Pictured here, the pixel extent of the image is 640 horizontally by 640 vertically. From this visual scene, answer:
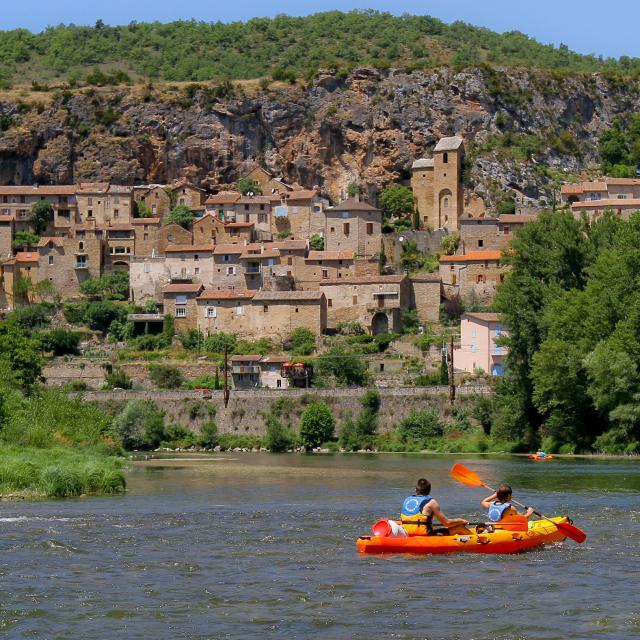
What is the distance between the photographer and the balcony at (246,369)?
88875 mm

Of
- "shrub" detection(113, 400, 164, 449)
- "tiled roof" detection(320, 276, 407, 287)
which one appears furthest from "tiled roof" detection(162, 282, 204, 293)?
"shrub" detection(113, 400, 164, 449)

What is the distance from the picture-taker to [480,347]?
86625mm

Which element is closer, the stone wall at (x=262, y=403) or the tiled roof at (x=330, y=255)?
the stone wall at (x=262, y=403)

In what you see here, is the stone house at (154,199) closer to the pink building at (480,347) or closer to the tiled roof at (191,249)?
the tiled roof at (191,249)

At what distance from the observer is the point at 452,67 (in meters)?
120

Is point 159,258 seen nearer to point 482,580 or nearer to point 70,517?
point 70,517

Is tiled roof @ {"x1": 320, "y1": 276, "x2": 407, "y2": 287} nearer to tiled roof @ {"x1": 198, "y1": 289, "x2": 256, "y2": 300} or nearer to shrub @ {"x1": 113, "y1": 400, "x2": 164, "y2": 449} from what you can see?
tiled roof @ {"x1": 198, "y1": 289, "x2": 256, "y2": 300}

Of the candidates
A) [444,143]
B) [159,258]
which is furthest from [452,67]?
[159,258]

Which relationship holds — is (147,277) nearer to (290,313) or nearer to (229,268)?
(229,268)

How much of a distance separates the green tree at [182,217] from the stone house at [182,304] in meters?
10.2

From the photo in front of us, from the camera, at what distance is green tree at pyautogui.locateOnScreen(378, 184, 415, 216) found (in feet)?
356

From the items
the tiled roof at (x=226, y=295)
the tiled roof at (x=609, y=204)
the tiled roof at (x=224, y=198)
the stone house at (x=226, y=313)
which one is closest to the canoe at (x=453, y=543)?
the stone house at (x=226, y=313)

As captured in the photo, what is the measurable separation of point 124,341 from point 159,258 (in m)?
8.99

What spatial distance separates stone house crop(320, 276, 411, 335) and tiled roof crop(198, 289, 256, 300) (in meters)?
4.65
